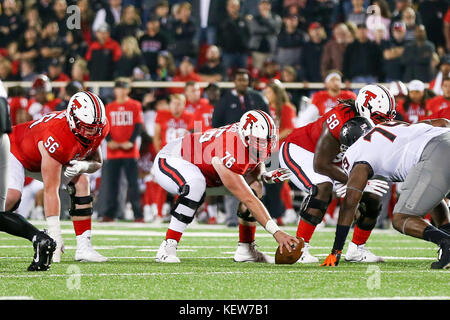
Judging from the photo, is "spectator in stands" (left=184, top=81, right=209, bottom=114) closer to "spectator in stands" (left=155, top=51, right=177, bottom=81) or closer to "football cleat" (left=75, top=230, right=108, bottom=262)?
"spectator in stands" (left=155, top=51, right=177, bottom=81)

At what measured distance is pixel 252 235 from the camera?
329 inches

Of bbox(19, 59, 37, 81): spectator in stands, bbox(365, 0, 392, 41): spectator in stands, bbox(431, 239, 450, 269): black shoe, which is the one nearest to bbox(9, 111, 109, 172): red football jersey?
bbox(431, 239, 450, 269): black shoe

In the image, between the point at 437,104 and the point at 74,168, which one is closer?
the point at 74,168

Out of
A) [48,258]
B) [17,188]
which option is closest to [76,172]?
[17,188]

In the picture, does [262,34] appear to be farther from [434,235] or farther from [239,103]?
[434,235]

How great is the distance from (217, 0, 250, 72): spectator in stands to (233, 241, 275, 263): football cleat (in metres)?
7.87

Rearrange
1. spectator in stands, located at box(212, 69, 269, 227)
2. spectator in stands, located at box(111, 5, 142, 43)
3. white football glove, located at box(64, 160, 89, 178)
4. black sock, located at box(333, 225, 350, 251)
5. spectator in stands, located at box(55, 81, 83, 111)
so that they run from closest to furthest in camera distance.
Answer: black sock, located at box(333, 225, 350, 251) → white football glove, located at box(64, 160, 89, 178) → spectator in stands, located at box(212, 69, 269, 227) → spectator in stands, located at box(55, 81, 83, 111) → spectator in stands, located at box(111, 5, 142, 43)

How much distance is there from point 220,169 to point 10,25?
11163 mm

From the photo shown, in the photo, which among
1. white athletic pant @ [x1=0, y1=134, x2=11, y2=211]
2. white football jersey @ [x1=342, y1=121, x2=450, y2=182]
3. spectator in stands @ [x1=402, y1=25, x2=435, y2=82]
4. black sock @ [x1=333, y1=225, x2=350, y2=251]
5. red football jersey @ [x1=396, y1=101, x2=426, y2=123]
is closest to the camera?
white athletic pant @ [x1=0, y1=134, x2=11, y2=211]

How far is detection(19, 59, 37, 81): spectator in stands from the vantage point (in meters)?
16.5

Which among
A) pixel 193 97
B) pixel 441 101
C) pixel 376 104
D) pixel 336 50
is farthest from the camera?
pixel 336 50

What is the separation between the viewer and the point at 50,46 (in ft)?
54.9

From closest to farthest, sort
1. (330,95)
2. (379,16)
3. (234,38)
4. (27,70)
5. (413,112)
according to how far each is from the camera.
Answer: (330,95)
(413,112)
(379,16)
(234,38)
(27,70)

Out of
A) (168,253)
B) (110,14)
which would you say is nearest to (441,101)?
(168,253)
